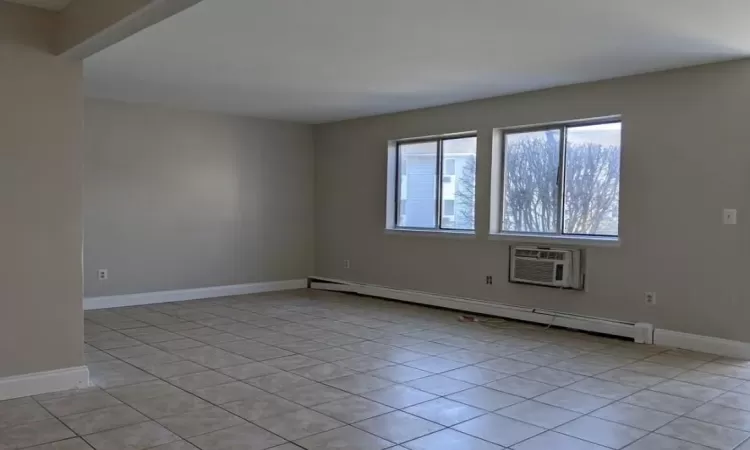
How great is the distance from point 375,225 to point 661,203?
3.51 m

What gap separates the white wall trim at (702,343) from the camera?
14.8ft

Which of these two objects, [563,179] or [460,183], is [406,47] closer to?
[563,179]

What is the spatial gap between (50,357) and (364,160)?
4.78 meters

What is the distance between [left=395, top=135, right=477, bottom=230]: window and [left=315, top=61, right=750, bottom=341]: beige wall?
27 cm

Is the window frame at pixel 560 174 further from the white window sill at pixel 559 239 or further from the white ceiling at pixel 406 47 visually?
the white ceiling at pixel 406 47

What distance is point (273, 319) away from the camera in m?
5.95

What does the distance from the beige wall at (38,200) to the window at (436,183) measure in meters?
4.12

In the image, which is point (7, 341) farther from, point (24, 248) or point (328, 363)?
point (328, 363)

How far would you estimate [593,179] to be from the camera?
554 centimetres

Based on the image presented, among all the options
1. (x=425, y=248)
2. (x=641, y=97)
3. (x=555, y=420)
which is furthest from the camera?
(x=425, y=248)

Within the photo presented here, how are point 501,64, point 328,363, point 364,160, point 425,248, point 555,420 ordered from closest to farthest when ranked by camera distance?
1. point 555,420
2. point 328,363
3. point 501,64
4. point 425,248
5. point 364,160

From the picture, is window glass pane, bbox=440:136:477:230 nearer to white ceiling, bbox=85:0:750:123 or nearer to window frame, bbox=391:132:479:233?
window frame, bbox=391:132:479:233

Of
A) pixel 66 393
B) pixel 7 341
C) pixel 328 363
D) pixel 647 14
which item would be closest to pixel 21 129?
pixel 7 341

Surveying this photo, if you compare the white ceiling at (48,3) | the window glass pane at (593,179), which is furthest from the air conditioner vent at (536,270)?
the white ceiling at (48,3)
